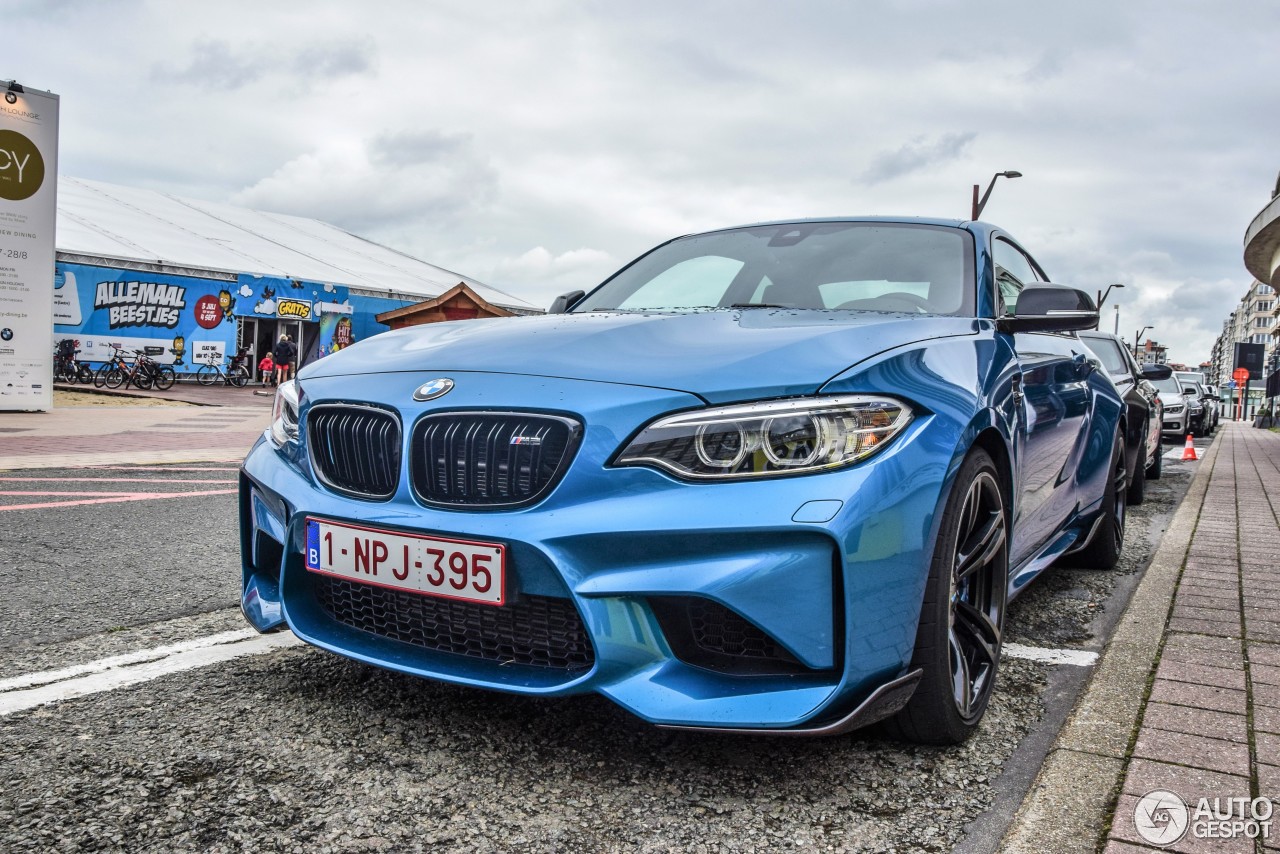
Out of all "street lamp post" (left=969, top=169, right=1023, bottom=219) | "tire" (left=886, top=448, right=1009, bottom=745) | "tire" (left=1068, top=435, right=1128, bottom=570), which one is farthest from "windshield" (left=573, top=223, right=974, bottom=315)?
"street lamp post" (left=969, top=169, right=1023, bottom=219)

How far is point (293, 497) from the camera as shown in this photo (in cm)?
244

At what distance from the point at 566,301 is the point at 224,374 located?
85.8 feet

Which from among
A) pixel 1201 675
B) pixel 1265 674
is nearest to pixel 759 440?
pixel 1201 675

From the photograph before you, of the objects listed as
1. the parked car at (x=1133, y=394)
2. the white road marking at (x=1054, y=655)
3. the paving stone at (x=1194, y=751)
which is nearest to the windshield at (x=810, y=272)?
the white road marking at (x=1054, y=655)

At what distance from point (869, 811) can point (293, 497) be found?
1495 millimetres

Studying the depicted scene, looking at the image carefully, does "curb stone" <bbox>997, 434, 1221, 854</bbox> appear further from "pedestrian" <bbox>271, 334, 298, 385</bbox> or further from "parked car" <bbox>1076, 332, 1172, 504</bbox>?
"pedestrian" <bbox>271, 334, 298, 385</bbox>

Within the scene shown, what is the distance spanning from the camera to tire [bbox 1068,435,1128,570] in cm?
477

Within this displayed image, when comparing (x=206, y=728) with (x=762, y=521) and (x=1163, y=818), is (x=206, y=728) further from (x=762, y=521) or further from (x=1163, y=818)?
(x=1163, y=818)

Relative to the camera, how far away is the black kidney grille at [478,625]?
6.87ft

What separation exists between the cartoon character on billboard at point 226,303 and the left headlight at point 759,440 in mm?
27271

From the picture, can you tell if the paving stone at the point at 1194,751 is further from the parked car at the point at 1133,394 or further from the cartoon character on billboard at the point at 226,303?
the cartoon character on billboard at the point at 226,303

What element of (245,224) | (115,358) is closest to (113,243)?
(115,358)

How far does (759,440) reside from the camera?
202 cm

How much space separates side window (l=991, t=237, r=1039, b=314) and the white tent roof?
80.5ft
